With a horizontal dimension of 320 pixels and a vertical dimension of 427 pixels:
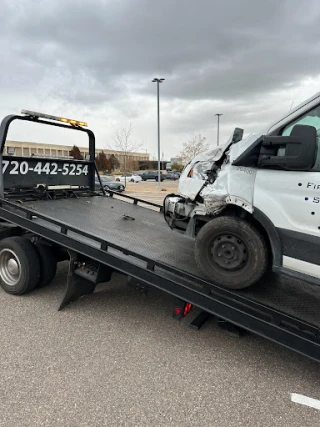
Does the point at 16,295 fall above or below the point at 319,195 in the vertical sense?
below

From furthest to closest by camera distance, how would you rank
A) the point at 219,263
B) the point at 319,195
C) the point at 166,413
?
the point at 219,263
the point at 319,195
the point at 166,413

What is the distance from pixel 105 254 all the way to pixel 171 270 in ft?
2.38

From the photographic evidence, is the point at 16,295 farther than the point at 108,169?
No

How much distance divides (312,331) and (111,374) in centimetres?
167

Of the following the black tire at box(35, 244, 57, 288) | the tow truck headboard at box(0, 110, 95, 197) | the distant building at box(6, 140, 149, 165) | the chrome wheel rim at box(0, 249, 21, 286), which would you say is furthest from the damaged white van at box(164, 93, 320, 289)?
the distant building at box(6, 140, 149, 165)

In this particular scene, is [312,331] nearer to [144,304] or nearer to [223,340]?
[223,340]

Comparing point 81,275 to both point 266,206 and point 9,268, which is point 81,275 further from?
point 266,206

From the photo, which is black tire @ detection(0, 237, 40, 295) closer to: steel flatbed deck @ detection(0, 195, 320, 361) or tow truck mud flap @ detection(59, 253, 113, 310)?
steel flatbed deck @ detection(0, 195, 320, 361)

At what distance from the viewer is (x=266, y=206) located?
2.78m

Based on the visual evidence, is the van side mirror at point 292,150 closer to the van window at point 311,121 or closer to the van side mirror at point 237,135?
the van window at point 311,121

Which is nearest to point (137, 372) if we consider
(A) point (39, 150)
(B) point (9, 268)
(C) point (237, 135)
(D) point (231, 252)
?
(D) point (231, 252)

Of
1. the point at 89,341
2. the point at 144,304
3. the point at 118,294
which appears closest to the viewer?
the point at 89,341

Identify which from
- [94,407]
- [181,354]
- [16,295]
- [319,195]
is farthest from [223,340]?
[16,295]

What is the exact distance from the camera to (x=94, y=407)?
2.38 metres
